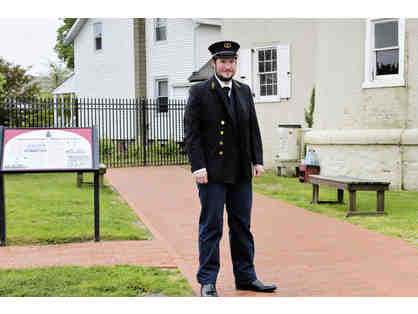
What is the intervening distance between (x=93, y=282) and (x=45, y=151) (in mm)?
2599

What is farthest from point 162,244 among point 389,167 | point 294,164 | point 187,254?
point 294,164

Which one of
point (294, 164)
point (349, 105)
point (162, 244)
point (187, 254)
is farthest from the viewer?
point (294, 164)

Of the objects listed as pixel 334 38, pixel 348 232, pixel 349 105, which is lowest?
pixel 348 232

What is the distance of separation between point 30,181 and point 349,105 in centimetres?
779

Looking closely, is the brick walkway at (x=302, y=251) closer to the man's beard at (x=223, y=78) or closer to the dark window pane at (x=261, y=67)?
the man's beard at (x=223, y=78)

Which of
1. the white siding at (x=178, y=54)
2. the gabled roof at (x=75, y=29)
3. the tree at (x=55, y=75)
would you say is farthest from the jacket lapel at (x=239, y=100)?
the tree at (x=55, y=75)

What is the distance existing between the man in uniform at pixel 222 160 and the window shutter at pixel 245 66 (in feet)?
40.6

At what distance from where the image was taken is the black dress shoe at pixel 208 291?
4.88m

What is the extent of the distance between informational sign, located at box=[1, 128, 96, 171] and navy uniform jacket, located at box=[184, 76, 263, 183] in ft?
8.78

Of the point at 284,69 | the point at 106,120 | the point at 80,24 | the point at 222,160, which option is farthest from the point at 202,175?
the point at 80,24

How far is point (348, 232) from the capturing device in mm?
8133

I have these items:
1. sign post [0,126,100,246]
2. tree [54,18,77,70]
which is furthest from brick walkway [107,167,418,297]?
tree [54,18,77,70]

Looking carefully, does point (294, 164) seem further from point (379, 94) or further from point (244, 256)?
point (244, 256)

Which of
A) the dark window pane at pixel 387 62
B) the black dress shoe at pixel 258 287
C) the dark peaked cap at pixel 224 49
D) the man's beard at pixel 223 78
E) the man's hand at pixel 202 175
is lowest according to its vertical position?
the black dress shoe at pixel 258 287
